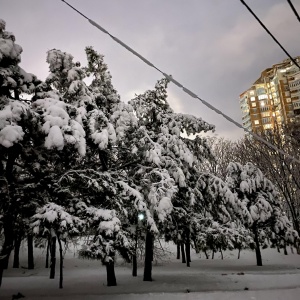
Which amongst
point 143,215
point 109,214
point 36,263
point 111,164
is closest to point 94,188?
point 109,214

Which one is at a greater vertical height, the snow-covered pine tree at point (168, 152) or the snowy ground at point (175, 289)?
the snow-covered pine tree at point (168, 152)

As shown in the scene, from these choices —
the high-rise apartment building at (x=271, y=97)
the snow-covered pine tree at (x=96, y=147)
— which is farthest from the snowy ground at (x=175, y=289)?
the high-rise apartment building at (x=271, y=97)

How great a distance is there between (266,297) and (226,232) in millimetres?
3565

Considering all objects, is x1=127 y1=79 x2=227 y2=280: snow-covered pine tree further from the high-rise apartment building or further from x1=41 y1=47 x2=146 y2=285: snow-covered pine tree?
the high-rise apartment building

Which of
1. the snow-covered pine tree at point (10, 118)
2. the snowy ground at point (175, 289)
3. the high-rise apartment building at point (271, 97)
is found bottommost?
the snowy ground at point (175, 289)

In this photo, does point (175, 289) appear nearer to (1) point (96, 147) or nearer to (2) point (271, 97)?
(1) point (96, 147)

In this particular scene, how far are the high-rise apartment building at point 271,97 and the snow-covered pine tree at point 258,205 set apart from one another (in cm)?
7333

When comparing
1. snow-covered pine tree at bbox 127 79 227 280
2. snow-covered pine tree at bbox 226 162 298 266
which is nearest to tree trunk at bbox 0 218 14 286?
snow-covered pine tree at bbox 127 79 227 280

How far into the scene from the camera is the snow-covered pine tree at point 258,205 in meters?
19.4

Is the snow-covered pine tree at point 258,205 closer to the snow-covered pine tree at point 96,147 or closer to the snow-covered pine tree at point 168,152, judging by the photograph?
the snow-covered pine tree at point 168,152

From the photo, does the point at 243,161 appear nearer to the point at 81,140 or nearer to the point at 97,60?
the point at 97,60

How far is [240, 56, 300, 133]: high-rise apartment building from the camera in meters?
92.4

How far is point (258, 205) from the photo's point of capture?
19484 mm

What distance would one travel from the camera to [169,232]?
515 inches
